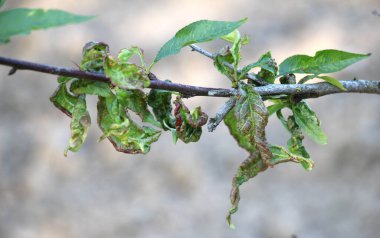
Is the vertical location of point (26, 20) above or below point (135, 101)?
above

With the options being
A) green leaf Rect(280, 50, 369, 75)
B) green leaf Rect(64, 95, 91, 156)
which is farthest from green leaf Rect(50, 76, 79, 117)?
green leaf Rect(280, 50, 369, 75)

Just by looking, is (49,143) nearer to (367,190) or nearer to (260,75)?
(367,190)

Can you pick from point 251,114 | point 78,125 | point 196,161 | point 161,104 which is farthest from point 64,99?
point 196,161

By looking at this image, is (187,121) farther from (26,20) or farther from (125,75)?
(26,20)

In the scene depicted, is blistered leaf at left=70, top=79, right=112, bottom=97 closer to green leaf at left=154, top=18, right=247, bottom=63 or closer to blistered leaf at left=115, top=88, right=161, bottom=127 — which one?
blistered leaf at left=115, top=88, right=161, bottom=127

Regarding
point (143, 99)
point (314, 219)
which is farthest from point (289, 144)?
point (314, 219)

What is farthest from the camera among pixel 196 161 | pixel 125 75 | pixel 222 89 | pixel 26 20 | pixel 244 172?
pixel 196 161

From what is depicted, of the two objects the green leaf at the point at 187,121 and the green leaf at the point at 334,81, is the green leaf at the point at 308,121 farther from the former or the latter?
the green leaf at the point at 187,121

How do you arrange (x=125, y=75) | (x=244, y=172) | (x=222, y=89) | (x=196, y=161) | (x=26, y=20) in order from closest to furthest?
(x=26, y=20)
(x=125, y=75)
(x=222, y=89)
(x=244, y=172)
(x=196, y=161)
